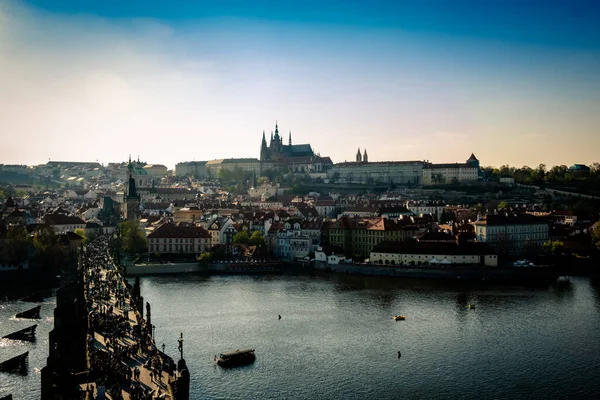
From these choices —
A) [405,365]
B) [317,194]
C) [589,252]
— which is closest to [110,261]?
[405,365]

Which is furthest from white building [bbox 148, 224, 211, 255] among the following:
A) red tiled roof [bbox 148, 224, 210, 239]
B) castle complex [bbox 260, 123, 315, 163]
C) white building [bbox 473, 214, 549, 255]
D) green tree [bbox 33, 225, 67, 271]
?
castle complex [bbox 260, 123, 315, 163]

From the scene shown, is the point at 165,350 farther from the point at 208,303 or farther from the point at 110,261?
the point at 110,261

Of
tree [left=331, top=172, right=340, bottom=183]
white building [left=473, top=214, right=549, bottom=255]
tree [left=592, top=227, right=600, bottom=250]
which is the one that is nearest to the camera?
tree [left=592, top=227, right=600, bottom=250]

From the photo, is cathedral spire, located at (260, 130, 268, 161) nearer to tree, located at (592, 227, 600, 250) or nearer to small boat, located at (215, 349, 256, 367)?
tree, located at (592, 227, 600, 250)

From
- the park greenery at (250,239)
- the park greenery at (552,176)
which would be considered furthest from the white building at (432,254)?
the park greenery at (552,176)

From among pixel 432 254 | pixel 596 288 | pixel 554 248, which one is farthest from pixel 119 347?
pixel 554 248

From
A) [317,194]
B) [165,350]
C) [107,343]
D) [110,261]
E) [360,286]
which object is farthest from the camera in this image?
[317,194]

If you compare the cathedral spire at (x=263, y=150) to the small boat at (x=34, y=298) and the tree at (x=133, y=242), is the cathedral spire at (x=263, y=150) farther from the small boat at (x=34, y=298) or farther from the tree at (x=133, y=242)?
the small boat at (x=34, y=298)
